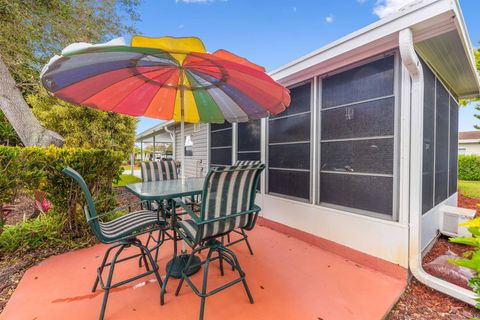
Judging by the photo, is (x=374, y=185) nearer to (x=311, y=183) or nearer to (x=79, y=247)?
(x=311, y=183)

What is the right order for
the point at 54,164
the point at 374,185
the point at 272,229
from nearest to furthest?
1. the point at 374,185
2. the point at 54,164
3. the point at 272,229

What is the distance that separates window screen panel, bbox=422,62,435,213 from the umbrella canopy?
1779 mm

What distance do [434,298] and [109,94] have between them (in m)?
4.21

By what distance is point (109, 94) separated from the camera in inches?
100

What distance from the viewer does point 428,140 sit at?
2697 millimetres

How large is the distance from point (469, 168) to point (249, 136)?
1364cm

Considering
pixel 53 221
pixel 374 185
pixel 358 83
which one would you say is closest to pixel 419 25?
pixel 358 83

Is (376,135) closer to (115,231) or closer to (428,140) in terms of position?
(428,140)

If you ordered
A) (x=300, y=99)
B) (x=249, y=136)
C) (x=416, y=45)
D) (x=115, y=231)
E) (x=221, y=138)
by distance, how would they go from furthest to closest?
(x=221, y=138)
(x=249, y=136)
(x=300, y=99)
(x=416, y=45)
(x=115, y=231)

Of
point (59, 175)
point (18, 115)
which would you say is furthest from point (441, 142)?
point (18, 115)

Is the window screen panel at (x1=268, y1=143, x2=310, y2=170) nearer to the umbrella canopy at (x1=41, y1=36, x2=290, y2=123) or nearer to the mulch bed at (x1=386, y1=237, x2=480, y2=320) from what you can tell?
the umbrella canopy at (x1=41, y1=36, x2=290, y2=123)

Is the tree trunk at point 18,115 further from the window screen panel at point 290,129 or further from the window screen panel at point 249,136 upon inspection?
the window screen panel at point 290,129

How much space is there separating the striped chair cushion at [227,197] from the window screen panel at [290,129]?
1.69m

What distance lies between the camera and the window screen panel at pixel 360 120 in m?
2.41
